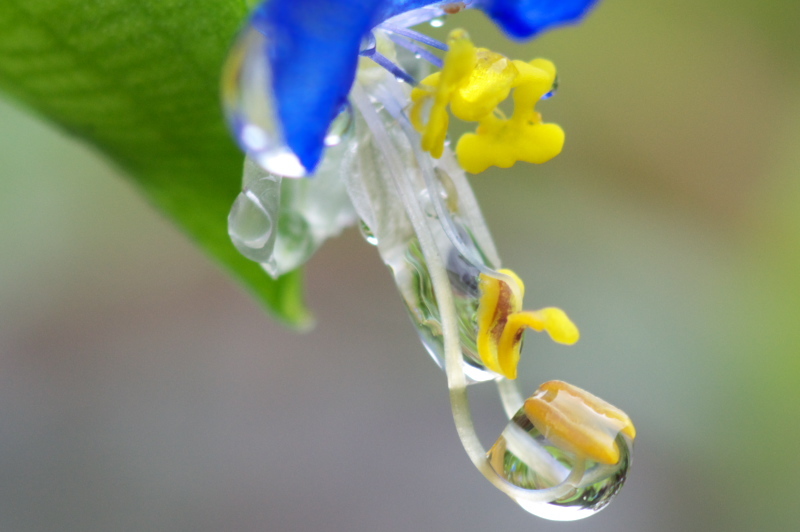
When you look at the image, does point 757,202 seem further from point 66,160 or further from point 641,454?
point 66,160

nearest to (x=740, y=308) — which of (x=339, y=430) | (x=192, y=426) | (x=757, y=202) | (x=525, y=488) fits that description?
(x=757, y=202)

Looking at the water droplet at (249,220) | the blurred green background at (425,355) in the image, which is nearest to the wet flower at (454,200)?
the water droplet at (249,220)

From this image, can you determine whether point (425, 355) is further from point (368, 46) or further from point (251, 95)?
point (251, 95)

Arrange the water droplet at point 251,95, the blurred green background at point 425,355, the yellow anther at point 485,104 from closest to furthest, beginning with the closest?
1. the water droplet at point 251,95
2. the yellow anther at point 485,104
3. the blurred green background at point 425,355

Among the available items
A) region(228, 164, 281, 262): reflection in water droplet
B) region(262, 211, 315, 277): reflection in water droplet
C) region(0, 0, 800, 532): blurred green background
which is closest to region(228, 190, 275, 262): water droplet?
region(228, 164, 281, 262): reflection in water droplet

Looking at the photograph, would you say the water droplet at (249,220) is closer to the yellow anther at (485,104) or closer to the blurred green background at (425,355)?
the yellow anther at (485,104)

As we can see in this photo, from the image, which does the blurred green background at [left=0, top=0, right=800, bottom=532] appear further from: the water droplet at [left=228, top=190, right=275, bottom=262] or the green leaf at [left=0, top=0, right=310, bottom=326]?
the water droplet at [left=228, top=190, right=275, bottom=262]
